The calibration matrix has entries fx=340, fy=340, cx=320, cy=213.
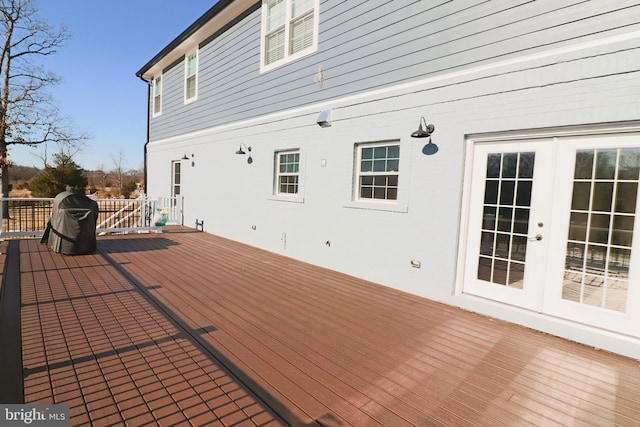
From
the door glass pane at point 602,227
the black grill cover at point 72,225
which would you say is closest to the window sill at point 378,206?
the door glass pane at point 602,227

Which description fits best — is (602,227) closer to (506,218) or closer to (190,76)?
(506,218)

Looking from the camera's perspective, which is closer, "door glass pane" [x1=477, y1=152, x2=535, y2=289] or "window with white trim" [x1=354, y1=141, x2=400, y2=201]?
"door glass pane" [x1=477, y1=152, x2=535, y2=289]

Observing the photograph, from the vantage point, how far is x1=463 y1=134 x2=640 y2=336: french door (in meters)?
3.12

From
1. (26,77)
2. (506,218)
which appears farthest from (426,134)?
(26,77)

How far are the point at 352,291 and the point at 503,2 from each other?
A: 3.91 meters

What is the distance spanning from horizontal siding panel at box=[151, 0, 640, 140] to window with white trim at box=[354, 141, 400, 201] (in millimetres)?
916

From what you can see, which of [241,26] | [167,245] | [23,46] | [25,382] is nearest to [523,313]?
[25,382]

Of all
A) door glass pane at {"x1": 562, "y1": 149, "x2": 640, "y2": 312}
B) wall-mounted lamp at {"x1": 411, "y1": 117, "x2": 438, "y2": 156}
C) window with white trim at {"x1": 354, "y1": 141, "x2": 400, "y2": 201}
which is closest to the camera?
door glass pane at {"x1": 562, "y1": 149, "x2": 640, "y2": 312}

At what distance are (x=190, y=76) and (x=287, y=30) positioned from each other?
17.0 ft

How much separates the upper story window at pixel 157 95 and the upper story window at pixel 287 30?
7.15 m

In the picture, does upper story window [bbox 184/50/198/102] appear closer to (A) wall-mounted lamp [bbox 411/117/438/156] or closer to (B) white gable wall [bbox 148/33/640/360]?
(B) white gable wall [bbox 148/33/640/360]

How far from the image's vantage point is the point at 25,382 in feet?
7.53

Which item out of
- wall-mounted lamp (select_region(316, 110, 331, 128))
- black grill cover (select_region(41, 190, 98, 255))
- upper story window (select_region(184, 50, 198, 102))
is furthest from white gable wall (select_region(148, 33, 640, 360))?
upper story window (select_region(184, 50, 198, 102))

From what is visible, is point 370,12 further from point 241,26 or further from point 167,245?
point 167,245
